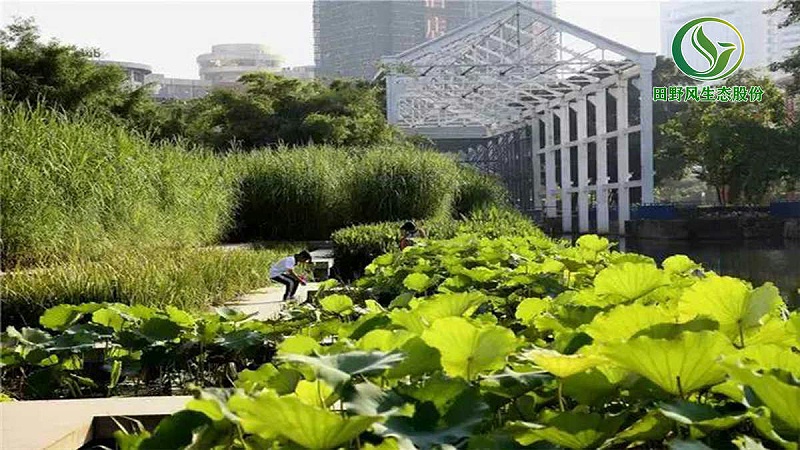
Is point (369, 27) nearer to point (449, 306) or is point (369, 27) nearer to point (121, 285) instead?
point (121, 285)

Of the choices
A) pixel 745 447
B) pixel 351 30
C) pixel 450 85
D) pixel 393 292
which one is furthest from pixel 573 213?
pixel 745 447

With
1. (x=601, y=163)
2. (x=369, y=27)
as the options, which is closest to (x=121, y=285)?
(x=601, y=163)

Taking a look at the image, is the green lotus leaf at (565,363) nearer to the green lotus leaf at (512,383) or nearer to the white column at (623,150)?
the green lotus leaf at (512,383)

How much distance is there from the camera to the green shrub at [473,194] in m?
13.6

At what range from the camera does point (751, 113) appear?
24.6m

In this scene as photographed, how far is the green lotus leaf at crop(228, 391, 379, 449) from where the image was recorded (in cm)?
75

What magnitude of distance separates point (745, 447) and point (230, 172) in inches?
508

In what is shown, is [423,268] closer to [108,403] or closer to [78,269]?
[108,403]

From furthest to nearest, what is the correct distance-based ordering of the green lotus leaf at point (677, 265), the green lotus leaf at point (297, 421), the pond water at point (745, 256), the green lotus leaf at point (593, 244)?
the pond water at point (745, 256), the green lotus leaf at point (593, 244), the green lotus leaf at point (677, 265), the green lotus leaf at point (297, 421)

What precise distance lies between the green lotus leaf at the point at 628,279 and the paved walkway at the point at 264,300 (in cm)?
410

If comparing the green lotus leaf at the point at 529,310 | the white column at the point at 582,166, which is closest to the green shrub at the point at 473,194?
the white column at the point at 582,166

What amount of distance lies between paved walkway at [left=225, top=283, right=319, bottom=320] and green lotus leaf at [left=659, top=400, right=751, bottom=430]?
4.71m

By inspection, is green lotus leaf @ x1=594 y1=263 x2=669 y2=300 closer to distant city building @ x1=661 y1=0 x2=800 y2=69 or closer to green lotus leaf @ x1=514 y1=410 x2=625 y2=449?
green lotus leaf @ x1=514 y1=410 x2=625 y2=449

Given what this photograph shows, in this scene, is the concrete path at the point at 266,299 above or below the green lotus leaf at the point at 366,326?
below
